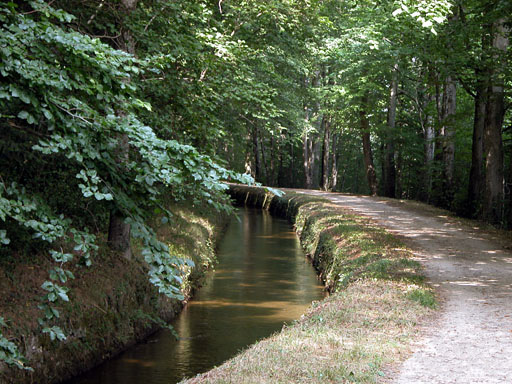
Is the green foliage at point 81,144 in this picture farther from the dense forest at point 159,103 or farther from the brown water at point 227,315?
the brown water at point 227,315

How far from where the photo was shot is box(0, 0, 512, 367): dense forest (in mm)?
4656

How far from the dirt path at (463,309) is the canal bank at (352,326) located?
11.4 inches

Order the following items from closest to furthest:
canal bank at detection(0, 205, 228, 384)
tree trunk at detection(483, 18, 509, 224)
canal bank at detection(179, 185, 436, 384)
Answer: canal bank at detection(179, 185, 436, 384) < canal bank at detection(0, 205, 228, 384) < tree trunk at detection(483, 18, 509, 224)

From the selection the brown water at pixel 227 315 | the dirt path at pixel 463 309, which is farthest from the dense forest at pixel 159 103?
the dirt path at pixel 463 309

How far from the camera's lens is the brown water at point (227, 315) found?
861 cm

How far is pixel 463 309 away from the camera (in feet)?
27.0

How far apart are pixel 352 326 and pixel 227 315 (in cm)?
486

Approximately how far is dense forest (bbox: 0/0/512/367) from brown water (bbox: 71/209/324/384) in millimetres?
2024

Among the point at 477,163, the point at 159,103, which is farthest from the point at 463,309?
the point at 477,163

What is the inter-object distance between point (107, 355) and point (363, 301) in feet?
13.6

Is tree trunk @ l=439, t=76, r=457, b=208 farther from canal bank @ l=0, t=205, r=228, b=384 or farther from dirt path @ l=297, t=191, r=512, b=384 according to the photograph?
canal bank @ l=0, t=205, r=228, b=384

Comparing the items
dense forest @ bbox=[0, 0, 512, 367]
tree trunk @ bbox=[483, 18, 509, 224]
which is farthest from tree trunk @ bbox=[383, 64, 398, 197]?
tree trunk @ bbox=[483, 18, 509, 224]

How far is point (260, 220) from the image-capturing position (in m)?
29.3

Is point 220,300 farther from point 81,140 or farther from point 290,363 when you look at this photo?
point 81,140
